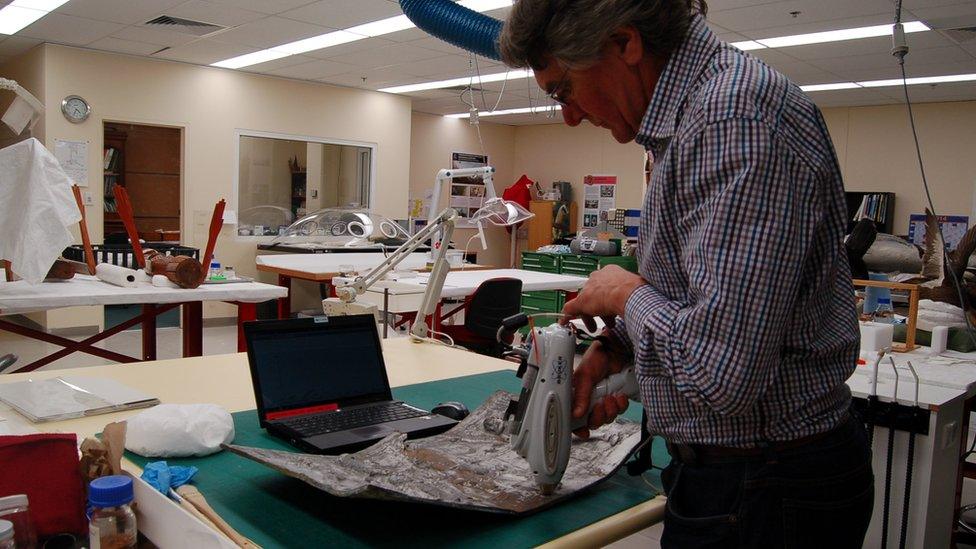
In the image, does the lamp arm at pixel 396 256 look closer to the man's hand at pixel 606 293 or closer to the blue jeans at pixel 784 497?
the man's hand at pixel 606 293

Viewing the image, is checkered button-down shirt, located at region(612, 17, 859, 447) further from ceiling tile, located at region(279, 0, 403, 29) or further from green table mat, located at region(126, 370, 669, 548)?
A: ceiling tile, located at region(279, 0, 403, 29)

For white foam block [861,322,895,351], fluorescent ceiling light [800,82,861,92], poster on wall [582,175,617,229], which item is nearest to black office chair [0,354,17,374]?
white foam block [861,322,895,351]

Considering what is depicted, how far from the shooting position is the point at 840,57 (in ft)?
20.0

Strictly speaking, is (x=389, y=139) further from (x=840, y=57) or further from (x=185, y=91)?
(x=840, y=57)

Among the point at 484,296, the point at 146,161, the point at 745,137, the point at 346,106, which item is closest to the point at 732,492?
the point at 745,137

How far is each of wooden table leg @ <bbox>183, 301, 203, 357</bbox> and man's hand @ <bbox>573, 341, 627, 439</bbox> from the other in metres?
3.15

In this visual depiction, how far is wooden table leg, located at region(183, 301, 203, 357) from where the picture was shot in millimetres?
3835

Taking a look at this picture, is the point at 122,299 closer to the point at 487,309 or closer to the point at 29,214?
the point at 29,214

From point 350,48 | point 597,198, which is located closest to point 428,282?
point 350,48

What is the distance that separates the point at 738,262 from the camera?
2.50 feet

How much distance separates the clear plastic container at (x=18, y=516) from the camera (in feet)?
A: 3.11

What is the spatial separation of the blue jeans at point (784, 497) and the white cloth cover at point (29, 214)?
10.2 feet

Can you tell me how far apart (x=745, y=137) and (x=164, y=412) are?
3.79 feet

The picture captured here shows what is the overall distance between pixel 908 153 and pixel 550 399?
27.5 ft
